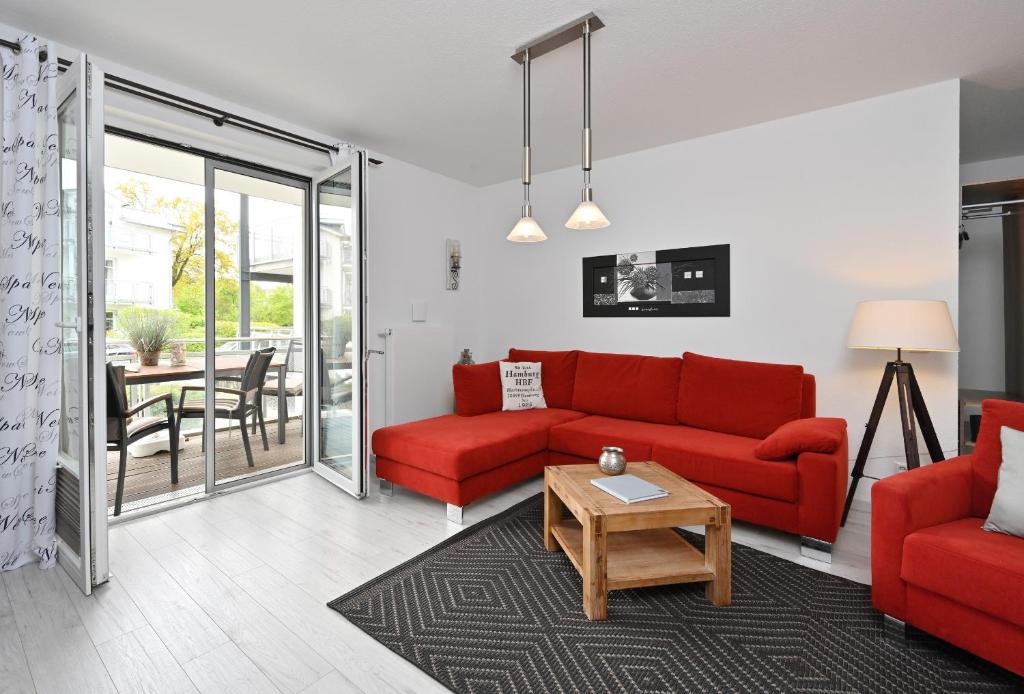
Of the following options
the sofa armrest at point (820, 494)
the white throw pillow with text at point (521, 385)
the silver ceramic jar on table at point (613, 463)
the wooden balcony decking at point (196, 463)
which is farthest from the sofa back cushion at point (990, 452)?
the wooden balcony decking at point (196, 463)

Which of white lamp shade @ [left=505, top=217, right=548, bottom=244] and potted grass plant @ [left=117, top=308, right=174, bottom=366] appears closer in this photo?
white lamp shade @ [left=505, top=217, right=548, bottom=244]

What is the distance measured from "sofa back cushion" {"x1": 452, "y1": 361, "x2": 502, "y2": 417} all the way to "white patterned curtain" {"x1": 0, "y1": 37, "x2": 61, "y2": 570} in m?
2.28

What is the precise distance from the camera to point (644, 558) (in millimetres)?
2082

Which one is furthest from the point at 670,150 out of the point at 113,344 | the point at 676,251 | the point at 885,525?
the point at 113,344

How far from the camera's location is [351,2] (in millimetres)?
2084

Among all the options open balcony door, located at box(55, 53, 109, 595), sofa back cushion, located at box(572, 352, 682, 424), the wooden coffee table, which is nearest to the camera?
the wooden coffee table

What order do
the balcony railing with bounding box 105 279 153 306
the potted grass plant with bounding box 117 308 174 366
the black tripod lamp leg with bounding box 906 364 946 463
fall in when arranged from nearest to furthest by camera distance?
1. the black tripod lamp leg with bounding box 906 364 946 463
2. the potted grass plant with bounding box 117 308 174 366
3. the balcony railing with bounding box 105 279 153 306

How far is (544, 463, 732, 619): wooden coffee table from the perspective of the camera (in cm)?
186

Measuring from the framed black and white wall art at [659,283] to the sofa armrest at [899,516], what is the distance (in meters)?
1.92

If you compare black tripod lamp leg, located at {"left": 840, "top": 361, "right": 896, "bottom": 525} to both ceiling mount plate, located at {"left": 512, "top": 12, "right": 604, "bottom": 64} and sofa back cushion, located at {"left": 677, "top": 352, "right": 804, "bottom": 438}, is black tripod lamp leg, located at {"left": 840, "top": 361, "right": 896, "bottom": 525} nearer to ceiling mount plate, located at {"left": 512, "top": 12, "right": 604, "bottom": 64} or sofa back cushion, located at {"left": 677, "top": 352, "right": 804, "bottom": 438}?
sofa back cushion, located at {"left": 677, "top": 352, "right": 804, "bottom": 438}

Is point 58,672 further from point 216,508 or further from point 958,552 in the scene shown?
point 958,552

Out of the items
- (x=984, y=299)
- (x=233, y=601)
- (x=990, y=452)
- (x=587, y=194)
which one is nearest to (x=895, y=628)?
(x=990, y=452)

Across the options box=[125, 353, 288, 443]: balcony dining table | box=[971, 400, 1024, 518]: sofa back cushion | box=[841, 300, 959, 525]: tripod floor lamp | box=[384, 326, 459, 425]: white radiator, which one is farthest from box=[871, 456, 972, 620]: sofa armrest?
box=[125, 353, 288, 443]: balcony dining table

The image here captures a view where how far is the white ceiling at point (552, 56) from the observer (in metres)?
2.13
